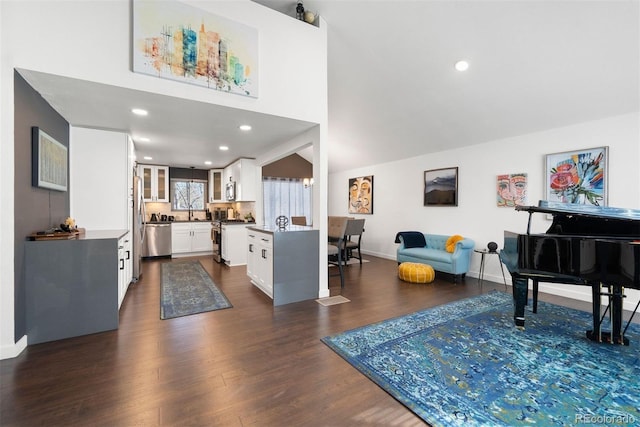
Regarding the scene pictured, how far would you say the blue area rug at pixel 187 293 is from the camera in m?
3.46

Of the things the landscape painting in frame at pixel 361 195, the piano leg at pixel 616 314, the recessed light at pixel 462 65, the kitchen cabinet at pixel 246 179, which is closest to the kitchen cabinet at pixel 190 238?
the kitchen cabinet at pixel 246 179

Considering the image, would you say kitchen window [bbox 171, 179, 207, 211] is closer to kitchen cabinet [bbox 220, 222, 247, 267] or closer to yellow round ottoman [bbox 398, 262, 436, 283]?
kitchen cabinet [bbox 220, 222, 247, 267]

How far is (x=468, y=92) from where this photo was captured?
13.7 feet

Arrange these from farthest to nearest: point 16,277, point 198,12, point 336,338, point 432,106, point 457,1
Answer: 1. point 432,106
2. point 457,1
3. point 198,12
4. point 336,338
5. point 16,277

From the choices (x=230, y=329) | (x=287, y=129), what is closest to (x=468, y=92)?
(x=287, y=129)

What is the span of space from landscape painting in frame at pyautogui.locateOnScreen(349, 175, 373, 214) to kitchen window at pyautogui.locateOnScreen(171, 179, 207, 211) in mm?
4393

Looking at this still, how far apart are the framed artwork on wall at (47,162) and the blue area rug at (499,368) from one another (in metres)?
3.29

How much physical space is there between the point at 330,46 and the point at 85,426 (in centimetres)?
481

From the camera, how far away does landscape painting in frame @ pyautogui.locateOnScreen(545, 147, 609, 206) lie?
3748 millimetres

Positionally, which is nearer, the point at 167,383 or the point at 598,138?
the point at 167,383

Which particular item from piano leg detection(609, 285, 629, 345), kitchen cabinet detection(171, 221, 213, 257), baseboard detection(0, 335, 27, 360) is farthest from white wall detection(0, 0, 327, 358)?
kitchen cabinet detection(171, 221, 213, 257)

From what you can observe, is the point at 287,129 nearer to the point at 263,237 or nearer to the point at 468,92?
the point at 263,237

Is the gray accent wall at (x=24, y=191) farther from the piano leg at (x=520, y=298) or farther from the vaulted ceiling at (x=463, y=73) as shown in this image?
the piano leg at (x=520, y=298)

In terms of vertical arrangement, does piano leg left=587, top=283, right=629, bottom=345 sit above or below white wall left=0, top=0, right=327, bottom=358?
below
